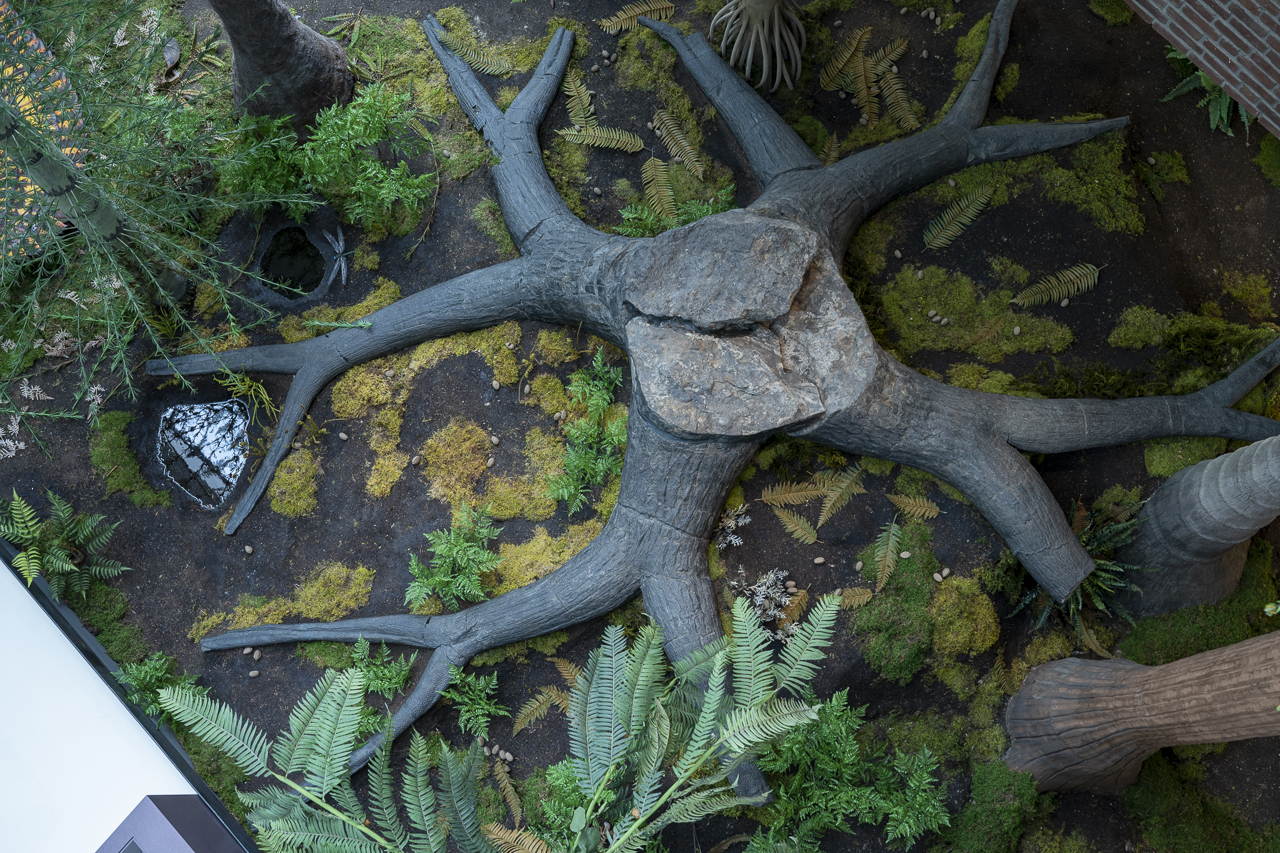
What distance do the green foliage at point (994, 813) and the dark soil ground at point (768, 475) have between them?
5.2 inches

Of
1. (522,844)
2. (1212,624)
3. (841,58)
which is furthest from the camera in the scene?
(841,58)

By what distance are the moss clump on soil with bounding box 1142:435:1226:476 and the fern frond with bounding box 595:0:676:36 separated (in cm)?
514

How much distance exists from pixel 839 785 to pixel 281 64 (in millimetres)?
6380

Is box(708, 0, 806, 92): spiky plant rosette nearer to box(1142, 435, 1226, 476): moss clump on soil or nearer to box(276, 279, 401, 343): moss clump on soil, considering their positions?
box(276, 279, 401, 343): moss clump on soil

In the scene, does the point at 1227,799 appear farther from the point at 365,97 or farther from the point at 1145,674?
the point at 365,97

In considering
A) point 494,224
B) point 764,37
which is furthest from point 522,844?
point 764,37

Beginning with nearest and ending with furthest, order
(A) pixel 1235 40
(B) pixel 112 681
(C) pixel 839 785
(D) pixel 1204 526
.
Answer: (A) pixel 1235 40 < (C) pixel 839 785 < (D) pixel 1204 526 < (B) pixel 112 681

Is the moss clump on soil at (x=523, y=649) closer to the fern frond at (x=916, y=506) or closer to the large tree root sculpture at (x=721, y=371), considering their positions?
the large tree root sculpture at (x=721, y=371)

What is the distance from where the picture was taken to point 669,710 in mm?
4188

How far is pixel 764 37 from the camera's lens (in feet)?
20.0

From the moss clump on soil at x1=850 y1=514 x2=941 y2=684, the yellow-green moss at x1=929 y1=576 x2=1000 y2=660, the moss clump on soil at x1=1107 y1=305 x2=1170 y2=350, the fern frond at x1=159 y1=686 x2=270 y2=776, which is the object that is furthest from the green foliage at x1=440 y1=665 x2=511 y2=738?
the moss clump on soil at x1=1107 y1=305 x2=1170 y2=350

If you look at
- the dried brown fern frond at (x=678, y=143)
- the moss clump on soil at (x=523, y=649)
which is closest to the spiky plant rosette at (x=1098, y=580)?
the moss clump on soil at (x=523, y=649)

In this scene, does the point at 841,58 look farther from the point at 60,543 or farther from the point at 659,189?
the point at 60,543

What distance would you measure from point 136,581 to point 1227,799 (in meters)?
8.17
